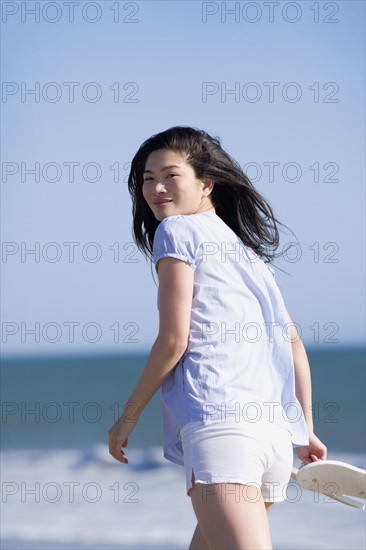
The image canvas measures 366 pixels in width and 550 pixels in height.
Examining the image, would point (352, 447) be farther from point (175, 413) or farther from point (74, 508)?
point (175, 413)

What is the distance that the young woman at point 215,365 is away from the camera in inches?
87.1

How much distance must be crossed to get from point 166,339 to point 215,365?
0.42 ft

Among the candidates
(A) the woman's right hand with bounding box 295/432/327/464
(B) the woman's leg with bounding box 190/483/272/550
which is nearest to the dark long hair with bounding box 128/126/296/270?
(A) the woman's right hand with bounding box 295/432/327/464

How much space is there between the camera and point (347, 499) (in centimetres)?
261

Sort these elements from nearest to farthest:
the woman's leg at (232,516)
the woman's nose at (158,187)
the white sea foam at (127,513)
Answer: the woman's leg at (232,516) → the woman's nose at (158,187) → the white sea foam at (127,513)

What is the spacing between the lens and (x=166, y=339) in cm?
228

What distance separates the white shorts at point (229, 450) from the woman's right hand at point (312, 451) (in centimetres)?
30

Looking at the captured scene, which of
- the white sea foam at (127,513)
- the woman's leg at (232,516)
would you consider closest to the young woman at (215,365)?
the woman's leg at (232,516)

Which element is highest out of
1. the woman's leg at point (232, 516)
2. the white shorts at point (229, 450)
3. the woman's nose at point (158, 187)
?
the woman's nose at point (158, 187)

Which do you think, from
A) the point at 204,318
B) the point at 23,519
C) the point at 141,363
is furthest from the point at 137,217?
the point at 141,363

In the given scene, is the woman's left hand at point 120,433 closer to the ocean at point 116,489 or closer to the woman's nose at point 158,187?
the woman's nose at point 158,187

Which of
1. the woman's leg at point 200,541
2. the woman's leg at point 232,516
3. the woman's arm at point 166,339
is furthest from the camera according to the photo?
the woman's leg at point 200,541

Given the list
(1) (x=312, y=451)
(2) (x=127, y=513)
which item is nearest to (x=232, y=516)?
(1) (x=312, y=451)

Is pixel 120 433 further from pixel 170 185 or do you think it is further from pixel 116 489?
pixel 116 489
